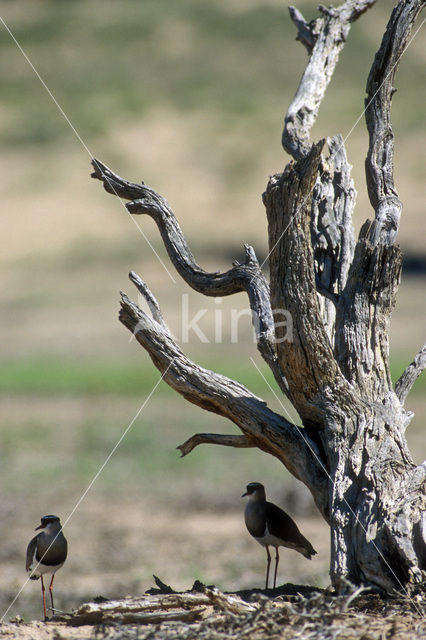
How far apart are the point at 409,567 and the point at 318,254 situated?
96.2 inches

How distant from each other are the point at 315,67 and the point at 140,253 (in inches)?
1283

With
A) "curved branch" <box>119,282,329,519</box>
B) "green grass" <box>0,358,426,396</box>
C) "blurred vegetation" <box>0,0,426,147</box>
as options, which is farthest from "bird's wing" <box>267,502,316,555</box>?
"blurred vegetation" <box>0,0,426,147</box>

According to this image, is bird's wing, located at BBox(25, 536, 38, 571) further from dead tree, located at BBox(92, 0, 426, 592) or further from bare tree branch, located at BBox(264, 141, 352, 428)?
bare tree branch, located at BBox(264, 141, 352, 428)

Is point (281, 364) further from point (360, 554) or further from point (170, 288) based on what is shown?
point (170, 288)

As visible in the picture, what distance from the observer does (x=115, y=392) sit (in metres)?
21.7

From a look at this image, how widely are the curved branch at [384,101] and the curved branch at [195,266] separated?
1.04 metres

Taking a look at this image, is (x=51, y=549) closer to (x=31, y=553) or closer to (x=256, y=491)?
(x=31, y=553)

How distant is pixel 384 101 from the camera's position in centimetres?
664

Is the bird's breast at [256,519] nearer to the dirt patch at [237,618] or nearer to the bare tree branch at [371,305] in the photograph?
the dirt patch at [237,618]

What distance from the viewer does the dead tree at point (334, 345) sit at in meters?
5.47

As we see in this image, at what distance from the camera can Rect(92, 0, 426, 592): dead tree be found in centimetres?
547

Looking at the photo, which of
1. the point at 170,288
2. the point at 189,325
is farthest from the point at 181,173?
the point at 189,325

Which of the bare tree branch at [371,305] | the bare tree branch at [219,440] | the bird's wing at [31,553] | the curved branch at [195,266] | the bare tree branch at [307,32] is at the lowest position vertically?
the bird's wing at [31,553]

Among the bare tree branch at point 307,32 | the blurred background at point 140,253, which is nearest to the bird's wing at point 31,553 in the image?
the blurred background at point 140,253
